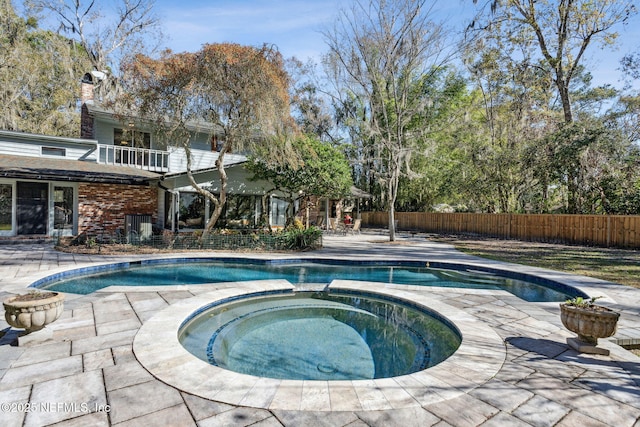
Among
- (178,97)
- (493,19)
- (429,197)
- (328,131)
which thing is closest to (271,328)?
(178,97)

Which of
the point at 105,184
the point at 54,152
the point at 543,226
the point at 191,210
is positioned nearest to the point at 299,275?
the point at 191,210

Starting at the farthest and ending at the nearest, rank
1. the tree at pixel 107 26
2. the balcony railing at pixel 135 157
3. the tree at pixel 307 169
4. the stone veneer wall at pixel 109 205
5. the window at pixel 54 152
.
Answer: the tree at pixel 107 26 → the balcony railing at pixel 135 157 → the window at pixel 54 152 → the stone veneer wall at pixel 109 205 → the tree at pixel 307 169

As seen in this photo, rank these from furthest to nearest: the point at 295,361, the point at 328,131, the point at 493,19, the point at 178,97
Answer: the point at 328,131 < the point at 493,19 < the point at 178,97 < the point at 295,361

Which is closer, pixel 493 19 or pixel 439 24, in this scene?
pixel 439 24

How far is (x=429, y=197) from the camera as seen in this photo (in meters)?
24.4

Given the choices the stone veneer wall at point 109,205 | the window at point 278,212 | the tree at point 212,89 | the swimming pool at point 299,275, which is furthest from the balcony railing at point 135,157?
the swimming pool at point 299,275

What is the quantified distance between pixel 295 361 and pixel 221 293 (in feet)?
8.08

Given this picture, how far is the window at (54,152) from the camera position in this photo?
13.4 meters

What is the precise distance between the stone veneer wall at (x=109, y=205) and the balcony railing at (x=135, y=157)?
1.07 m

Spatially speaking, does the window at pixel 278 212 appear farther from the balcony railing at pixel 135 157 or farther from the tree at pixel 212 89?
the tree at pixel 212 89

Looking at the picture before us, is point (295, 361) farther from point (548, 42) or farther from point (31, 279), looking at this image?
point (548, 42)

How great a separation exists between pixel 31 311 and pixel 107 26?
2617 cm

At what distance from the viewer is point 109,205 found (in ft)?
44.4

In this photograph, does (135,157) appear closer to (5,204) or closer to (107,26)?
(5,204)
